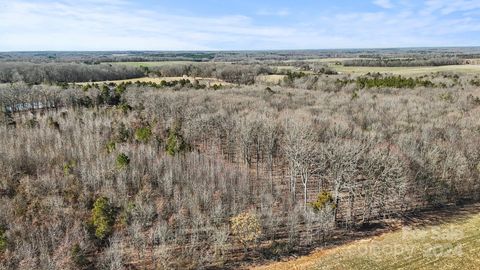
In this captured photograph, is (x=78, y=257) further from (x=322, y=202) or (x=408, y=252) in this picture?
(x=408, y=252)

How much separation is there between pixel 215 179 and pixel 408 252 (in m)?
23.4

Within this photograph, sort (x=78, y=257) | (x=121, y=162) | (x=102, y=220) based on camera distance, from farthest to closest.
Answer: (x=121, y=162) < (x=102, y=220) < (x=78, y=257)

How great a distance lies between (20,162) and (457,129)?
64.2 meters

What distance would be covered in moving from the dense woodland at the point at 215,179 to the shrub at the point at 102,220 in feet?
0.38

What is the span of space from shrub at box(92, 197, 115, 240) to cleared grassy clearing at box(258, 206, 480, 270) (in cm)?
1451

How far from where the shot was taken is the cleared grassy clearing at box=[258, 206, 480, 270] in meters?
29.8

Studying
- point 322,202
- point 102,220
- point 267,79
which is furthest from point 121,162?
point 267,79

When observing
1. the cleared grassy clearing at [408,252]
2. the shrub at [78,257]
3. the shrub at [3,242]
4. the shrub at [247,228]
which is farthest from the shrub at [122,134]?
the cleared grassy clearing at [408,252]

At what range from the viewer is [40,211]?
34969 mm

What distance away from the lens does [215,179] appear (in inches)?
1826

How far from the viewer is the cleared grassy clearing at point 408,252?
29828mm

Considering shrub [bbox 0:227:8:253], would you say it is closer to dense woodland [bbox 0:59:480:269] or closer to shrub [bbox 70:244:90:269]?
dense woodland [bbox 0:59:480:269]

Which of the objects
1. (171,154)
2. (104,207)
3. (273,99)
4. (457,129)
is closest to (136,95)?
(273,99)

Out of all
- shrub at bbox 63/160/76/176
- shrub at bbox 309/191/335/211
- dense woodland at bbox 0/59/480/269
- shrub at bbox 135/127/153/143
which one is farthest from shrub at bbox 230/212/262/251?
shrub at bbox 135/127/153/143
